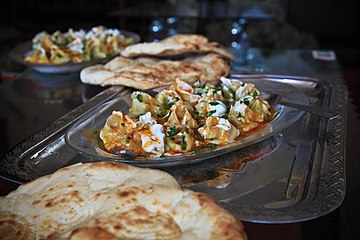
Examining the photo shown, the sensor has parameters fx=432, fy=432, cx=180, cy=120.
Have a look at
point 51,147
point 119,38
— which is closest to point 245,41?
point 119,38

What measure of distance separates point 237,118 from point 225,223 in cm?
46

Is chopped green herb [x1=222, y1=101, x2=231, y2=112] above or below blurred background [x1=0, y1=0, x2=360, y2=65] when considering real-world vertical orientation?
above

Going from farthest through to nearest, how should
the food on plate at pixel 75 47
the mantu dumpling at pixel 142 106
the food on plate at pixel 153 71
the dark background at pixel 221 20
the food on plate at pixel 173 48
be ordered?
the dark background at pixel 221 20 → the food on plate at pixel 75 47 → the food on plate at pixel 173 48 → the food on plate at pixel 153 71 → the mantu dumpling at pixel 142 106

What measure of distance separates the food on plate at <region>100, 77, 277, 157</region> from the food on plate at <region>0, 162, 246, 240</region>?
0.50ft

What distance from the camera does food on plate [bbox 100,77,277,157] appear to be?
0.96 metres

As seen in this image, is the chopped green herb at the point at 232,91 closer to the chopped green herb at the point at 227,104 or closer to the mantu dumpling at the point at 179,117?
the chopped green herb at the point at 227,104

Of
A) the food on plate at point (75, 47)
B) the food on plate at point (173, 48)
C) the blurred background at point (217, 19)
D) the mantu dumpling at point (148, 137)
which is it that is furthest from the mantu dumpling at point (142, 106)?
the blurred background at point (217, 19)

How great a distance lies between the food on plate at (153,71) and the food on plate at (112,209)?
0.68 meters

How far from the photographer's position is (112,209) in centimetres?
70

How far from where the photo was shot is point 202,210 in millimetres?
689

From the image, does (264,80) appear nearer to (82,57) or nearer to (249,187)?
(249,187)

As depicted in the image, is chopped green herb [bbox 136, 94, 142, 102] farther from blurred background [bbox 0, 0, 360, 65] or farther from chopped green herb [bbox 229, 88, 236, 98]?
blurred background [bbox 0, 0, 360, 65]

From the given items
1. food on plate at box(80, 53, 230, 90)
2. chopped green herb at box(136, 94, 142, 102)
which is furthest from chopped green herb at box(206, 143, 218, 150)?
food on plate at box(80, 53, 230, 90)

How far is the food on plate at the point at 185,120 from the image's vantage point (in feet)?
3.15
